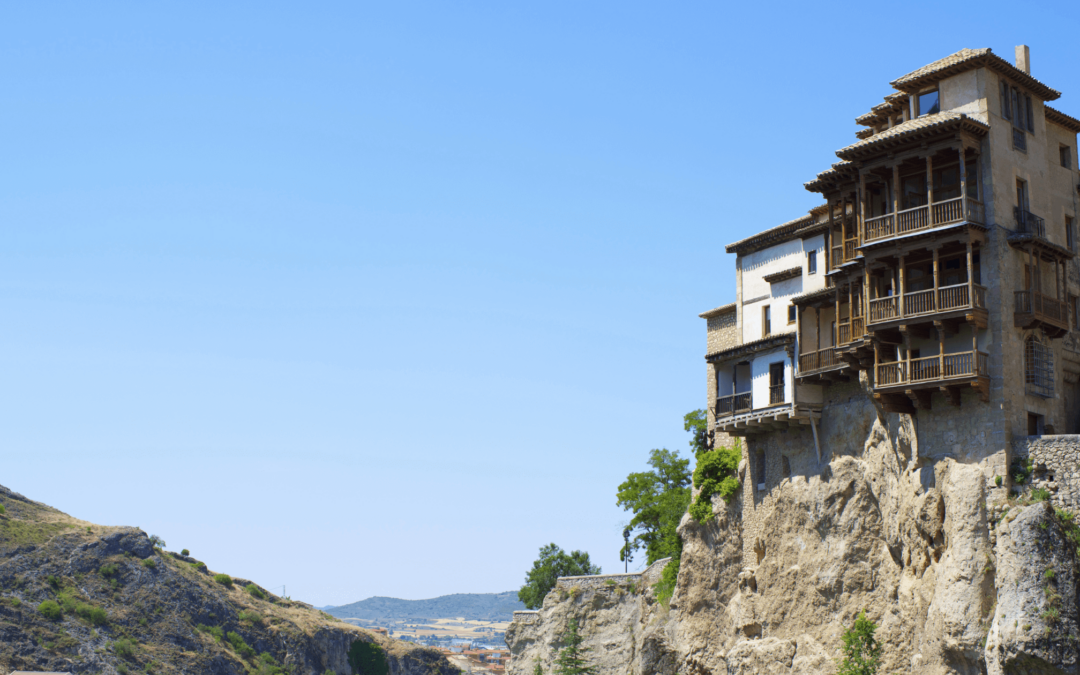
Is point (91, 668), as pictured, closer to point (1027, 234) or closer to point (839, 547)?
point (839, 547)

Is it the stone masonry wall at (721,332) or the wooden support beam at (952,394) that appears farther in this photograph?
the stone masonry wall at (721,332)

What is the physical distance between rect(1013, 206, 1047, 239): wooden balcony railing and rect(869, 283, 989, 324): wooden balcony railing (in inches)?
159

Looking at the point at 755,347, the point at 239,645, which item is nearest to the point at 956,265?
the point at 755,347

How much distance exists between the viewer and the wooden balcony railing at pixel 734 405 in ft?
197

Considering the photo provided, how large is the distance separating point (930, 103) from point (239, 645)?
5165 inches

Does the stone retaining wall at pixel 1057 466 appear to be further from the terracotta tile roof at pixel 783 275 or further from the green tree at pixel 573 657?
the green tree at pixel 573 657

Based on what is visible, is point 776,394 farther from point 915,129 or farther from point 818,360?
point 915,129

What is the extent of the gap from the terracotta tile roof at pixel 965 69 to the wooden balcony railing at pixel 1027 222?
6.19m

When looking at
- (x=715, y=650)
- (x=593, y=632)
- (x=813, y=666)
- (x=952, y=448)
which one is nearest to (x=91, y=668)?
(x=593, y=632)

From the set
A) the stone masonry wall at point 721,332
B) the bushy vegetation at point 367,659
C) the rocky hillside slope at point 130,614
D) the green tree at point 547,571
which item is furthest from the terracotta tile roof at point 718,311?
the bushy vegetation at point 367,659

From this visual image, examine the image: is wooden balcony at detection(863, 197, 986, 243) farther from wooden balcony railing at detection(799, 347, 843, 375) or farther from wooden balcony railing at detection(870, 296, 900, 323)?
wooden balcony railing at detection(799, 347, 843, 375)

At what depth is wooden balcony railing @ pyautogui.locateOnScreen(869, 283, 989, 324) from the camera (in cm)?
4619

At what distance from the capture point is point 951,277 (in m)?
48.4

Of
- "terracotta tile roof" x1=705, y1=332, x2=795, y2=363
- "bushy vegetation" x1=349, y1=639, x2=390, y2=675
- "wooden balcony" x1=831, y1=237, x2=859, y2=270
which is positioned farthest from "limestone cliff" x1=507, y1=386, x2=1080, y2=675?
"bushy vegetation" x1=349, y1=639, x2=390, y2=675
